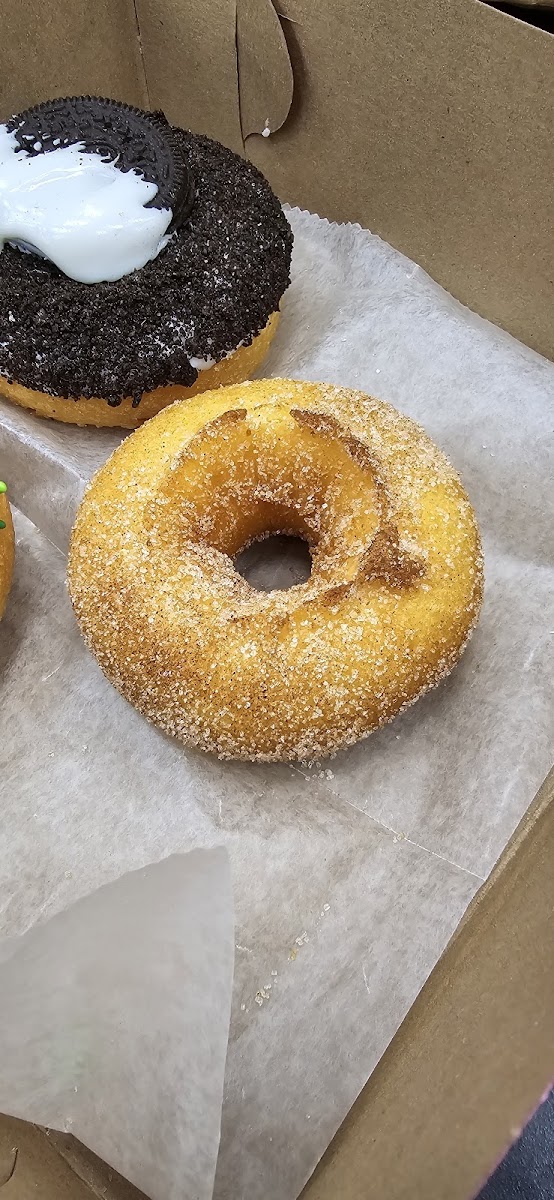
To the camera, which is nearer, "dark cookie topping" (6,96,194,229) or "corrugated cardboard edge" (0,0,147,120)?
"dark cookie topping" (6,96,194,229)

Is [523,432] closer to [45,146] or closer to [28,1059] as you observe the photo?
[45,146]

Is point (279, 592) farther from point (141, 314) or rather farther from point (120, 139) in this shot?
point (120, 139)

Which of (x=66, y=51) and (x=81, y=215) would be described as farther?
(x=66, y=51)

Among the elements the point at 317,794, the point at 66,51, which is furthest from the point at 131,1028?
the point at 66,51

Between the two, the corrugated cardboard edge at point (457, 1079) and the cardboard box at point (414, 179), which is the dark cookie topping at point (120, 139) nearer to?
the cardboard box at point (414, 179)

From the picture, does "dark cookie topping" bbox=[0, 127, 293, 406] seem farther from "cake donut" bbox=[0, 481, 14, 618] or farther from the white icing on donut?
"cake donut" bbox=[0, 481, 14, 618]

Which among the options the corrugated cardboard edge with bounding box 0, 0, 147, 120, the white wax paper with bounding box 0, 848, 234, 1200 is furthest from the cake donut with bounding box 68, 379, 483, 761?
the corrugated cardboard edge with bounding box 0, 0, 147, 120
